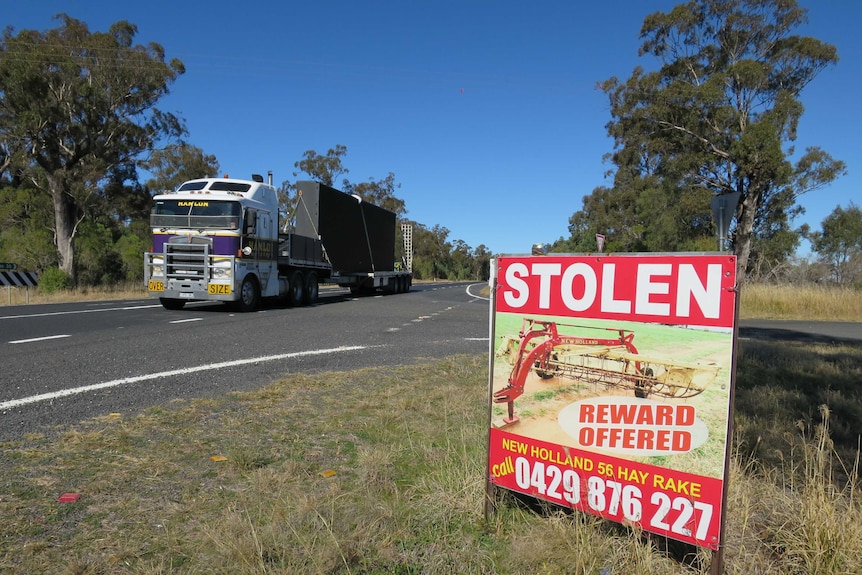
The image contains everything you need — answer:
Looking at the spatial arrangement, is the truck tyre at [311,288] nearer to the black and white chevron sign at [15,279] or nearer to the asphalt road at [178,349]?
the asphalt road at [178,349]

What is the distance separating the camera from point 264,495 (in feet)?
9.86

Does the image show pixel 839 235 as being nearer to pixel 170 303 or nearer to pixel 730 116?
pixel 730 116

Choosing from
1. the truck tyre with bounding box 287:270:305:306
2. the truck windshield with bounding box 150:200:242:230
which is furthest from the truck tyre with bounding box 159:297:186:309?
the truck tyre with bounding box 287:270:305:306

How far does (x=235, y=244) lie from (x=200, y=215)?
1.22 meters

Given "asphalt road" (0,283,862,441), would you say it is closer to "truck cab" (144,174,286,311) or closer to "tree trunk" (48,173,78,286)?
"truck cab" (144,174,286,311)

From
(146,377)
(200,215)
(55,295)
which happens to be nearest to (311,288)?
(200,215)

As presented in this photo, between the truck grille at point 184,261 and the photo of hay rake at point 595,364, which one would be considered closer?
the photo of hay rake at point 595,364

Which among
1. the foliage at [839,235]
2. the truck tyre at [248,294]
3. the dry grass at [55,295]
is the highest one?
the foliage at [839,235]

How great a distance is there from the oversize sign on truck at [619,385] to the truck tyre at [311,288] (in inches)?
659

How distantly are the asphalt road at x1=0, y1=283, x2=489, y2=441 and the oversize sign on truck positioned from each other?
3625mm

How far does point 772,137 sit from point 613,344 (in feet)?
97.5

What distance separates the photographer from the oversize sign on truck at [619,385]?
213 centimetres

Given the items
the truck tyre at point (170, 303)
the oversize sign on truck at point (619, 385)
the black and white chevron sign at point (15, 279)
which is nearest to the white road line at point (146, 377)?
the oversize sign on truck at point (619, 385)

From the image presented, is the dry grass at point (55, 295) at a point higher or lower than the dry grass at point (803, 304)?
lower
